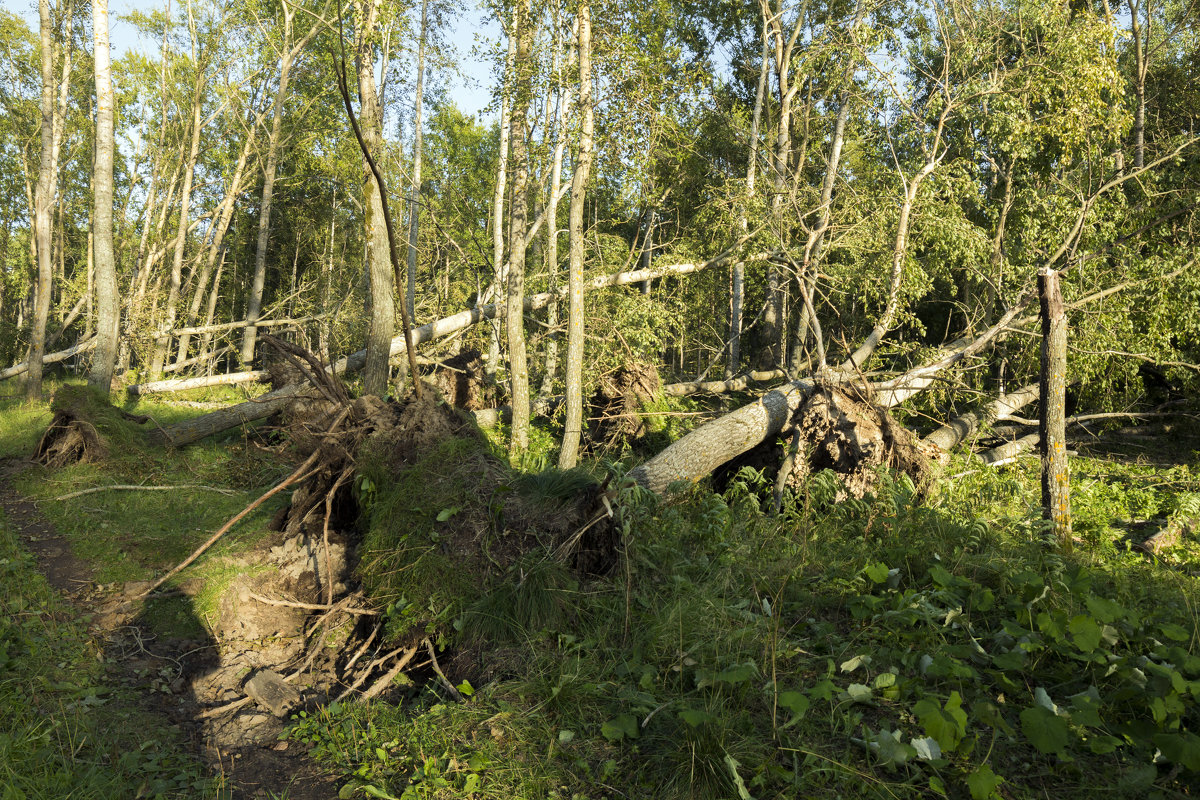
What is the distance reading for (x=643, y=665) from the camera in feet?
11.2

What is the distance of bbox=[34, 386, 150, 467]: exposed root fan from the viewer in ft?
25.3

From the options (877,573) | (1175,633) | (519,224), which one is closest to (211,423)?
(519,224)

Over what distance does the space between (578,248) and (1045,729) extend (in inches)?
274

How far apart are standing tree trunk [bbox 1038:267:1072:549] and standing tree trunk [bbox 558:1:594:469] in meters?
4.89

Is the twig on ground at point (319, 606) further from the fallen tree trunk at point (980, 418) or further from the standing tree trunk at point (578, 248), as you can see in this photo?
the fallen tree trunk at point (980, 418)

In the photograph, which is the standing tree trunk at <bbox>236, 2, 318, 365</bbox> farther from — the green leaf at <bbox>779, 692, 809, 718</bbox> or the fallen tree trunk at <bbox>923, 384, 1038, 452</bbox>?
the green leaf at <bbox>779, 692, 809, 718</bbox>

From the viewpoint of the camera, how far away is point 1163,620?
366 cm

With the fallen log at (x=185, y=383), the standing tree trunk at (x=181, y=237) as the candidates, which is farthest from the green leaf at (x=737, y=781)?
the standing tree trunk at (x=181, y=237)

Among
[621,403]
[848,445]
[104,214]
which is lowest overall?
[848,445]

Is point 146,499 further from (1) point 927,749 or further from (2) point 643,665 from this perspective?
(1) point 927,749

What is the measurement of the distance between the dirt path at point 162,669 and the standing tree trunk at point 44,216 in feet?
27.4

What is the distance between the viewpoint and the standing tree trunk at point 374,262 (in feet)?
27.2

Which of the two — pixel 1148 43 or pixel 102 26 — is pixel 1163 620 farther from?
pixel 1148 43

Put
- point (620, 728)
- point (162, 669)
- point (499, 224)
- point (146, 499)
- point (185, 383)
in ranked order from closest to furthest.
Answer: point (620, 728) < point (162, 669) < point (146, 499) < point (185, 383) < point (499, 224)
